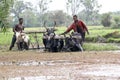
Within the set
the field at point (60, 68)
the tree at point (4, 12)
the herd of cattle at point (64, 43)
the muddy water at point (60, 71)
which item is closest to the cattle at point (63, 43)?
the herd of cattle at point (64, 43)

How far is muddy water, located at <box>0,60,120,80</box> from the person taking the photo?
11625 millimetres

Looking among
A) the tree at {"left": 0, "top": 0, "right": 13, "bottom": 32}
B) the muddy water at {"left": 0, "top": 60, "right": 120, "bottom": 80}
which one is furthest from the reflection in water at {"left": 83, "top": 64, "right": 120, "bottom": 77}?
the tree at {"left": 0, "top": 0, "right": 13, "bottom": 32}

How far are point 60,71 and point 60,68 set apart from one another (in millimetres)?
907

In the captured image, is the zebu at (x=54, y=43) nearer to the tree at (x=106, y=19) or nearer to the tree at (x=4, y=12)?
the tree at (x=4, y=12)

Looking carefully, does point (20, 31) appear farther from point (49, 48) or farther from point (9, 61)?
point (9, 61)

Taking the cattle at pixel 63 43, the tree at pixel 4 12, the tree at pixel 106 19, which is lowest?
the tree at pixel 106 19

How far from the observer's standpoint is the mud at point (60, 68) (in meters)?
11.8

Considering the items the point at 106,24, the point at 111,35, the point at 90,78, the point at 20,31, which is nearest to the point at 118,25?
the point at 106,24

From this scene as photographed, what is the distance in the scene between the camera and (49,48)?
2169 centimetres

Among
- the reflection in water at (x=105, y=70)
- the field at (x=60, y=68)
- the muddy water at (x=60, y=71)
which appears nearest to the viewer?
the muddy water at (x=60, y=71)

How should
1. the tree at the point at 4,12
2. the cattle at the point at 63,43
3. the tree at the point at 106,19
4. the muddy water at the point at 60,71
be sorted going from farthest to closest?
the tree at the point at 106,19
the tree at the point at 4,12
the cattle at the point at 63,43
the muddy water at the point at 60,71

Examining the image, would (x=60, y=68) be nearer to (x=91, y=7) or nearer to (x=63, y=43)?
(x=63, y=43)

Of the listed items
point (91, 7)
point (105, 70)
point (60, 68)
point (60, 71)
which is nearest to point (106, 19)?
point (91, 7)

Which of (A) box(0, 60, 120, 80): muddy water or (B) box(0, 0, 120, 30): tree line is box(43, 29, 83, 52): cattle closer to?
(A) box(0, 60, 120, 80): muddy water
